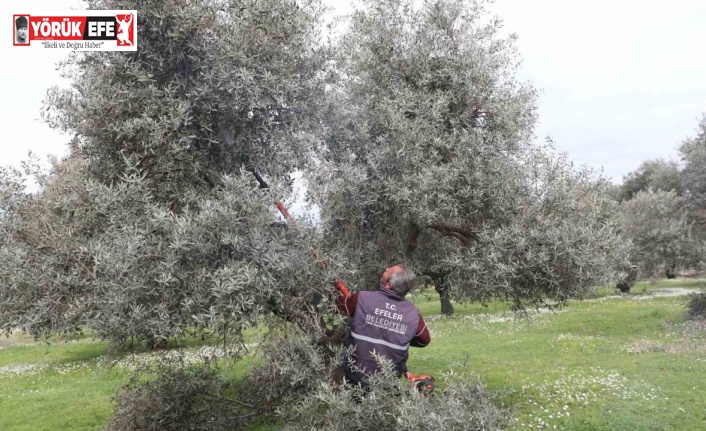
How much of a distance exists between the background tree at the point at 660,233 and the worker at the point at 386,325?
140 ft

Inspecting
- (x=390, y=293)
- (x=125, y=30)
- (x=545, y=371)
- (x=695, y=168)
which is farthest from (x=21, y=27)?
(x=695, y=168)

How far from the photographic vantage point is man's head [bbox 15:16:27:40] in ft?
39.6

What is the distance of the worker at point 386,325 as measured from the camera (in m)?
9.10

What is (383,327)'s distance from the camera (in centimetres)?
913

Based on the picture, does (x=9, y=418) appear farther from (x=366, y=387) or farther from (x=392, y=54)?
(x=392, y=54)

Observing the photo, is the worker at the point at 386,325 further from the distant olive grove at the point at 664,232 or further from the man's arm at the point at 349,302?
the distant olive grove at the point at 664,232

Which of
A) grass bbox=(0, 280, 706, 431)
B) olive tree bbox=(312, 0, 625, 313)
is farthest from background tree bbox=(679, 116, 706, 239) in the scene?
olive tree bbox=(312, 0, 625, 313)

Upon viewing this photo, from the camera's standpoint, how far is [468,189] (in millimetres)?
11398

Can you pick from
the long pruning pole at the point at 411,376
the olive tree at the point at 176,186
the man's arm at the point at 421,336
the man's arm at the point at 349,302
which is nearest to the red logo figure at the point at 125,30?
the olive tree at the point at 176,186

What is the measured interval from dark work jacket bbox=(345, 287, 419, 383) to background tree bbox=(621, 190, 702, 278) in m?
42.6

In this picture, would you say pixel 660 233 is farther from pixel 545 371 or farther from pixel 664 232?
pixel 545 371

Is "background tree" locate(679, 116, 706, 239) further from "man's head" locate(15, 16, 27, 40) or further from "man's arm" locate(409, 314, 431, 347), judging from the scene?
"man's head" locate(15, 16, 27, 40)

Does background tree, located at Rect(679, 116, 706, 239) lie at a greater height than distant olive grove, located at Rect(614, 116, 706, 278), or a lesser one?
greater

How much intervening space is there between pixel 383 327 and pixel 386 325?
65 millimetres
